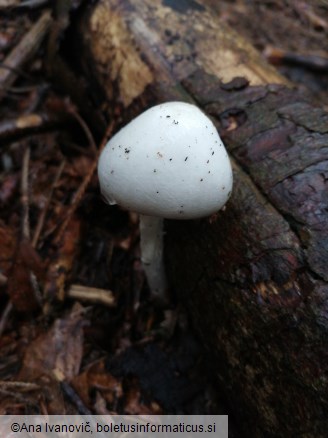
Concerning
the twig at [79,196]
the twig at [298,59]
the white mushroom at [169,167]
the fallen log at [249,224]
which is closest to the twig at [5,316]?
the twig at [79,196]

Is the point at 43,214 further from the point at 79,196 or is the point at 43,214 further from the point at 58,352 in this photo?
the point at 58,352

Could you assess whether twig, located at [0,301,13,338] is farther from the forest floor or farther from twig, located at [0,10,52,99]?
twig, located at [0,10,52,99]

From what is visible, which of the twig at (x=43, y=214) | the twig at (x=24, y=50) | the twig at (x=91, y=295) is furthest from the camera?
the twig at (x=24, y=50)

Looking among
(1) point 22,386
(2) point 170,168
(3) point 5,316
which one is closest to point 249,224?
(2) point 170,168

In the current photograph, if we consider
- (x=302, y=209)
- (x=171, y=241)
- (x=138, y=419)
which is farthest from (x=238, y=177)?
(x=138, y=419)

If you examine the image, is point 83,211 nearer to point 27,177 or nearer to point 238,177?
point 27,177

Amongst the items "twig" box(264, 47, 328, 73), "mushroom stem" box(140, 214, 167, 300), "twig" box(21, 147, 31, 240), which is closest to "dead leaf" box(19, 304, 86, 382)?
"mushroom stem" box(140, 214, 167, 300)

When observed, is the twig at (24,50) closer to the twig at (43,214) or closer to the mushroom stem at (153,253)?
the twig at (43,214)
